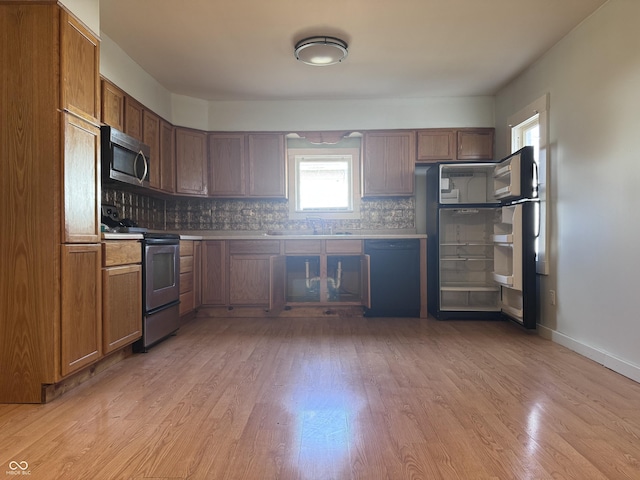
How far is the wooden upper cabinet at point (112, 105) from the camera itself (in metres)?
2.96

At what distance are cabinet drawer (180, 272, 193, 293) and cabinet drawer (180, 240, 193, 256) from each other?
0.67 ft

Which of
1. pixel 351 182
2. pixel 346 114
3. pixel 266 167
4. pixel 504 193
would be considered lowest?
pixel 504 193

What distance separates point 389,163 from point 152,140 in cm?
249

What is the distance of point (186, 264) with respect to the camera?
386 cm

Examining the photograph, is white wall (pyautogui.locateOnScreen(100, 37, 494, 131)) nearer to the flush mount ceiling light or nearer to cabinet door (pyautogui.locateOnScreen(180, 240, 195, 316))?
the flush mount ceiling light

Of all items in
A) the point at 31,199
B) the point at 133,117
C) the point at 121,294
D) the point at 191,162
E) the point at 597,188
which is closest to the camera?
the point at 31,199

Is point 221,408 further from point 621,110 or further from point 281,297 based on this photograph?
point 621,110

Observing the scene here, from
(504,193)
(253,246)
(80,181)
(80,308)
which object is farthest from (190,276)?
(504,193)

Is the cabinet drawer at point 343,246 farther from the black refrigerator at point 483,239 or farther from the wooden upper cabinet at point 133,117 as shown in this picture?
the wooden upper cabinet at point 133,117

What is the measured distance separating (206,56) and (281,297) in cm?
235

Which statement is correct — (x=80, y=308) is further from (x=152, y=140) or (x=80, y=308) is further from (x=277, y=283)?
(x=152, y=140)

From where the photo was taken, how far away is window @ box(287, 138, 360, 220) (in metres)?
4.71

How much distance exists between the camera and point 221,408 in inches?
73.7

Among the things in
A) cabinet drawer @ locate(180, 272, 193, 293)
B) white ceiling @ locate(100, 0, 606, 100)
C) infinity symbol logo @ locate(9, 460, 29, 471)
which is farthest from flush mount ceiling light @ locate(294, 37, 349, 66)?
infinity symbol logo @ locate(9, 460, 29, 471)
